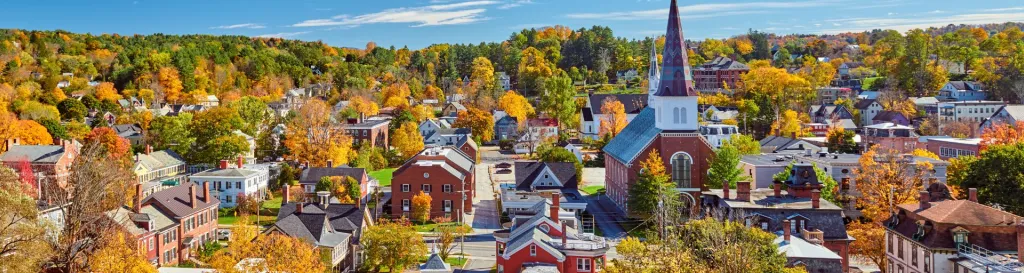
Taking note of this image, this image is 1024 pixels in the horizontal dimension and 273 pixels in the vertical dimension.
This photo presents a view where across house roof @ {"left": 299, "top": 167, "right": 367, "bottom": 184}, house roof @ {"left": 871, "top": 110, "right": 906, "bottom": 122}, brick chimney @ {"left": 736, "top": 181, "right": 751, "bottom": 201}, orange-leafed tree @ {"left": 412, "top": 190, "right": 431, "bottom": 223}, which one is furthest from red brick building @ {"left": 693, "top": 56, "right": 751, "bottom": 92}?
brick chimney @ {"left": 736, "top": 181, "right": 751, "bottom": 201}

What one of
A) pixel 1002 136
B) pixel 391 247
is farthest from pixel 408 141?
pixel 1002 136

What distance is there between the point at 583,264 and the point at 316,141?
1559 inches

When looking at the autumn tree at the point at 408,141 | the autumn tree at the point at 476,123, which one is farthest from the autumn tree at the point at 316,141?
the autumn tree at the point at 476,123

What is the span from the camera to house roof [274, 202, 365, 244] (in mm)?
37594

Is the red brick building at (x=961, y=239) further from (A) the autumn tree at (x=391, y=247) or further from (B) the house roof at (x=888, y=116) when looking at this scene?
(B) the house roof at (x=888, y=116)

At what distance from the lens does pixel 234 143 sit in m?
64.9

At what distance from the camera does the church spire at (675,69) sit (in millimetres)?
51250

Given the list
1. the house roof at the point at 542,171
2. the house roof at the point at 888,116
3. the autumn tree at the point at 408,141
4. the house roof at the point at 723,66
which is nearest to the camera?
the house roof at the point at 542,171

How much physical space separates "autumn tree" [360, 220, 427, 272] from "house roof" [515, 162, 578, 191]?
57.0 feet

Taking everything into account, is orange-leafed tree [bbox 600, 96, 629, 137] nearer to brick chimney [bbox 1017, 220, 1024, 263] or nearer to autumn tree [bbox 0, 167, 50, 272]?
brick chimney [bbox 1017, 220, 1024, 263]

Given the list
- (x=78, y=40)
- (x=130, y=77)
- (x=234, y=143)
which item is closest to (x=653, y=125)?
(x=234, y=143)

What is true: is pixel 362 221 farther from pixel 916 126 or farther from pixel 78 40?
pixel 78 40

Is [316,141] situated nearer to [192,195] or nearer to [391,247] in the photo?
[192,195]

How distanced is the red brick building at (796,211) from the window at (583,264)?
5599 mm
